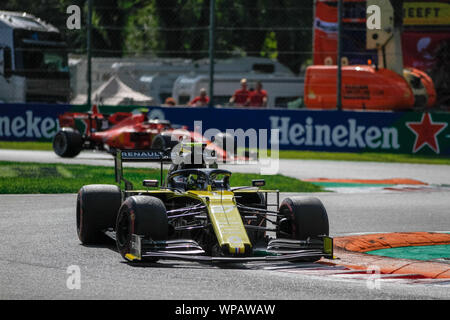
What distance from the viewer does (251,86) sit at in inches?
1200

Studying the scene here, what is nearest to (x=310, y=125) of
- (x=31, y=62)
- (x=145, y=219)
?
(x=31, y=62)

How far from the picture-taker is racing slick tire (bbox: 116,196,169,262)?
8.09m

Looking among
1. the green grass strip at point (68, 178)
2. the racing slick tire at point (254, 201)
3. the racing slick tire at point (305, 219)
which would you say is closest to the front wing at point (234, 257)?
the racing slick tire at point (305, 219)

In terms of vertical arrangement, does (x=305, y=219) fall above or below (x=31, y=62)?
below

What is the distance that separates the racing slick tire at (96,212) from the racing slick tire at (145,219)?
91cm

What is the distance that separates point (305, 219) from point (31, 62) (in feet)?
67.4

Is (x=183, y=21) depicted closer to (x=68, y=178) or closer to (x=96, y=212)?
(x=68, y=178)

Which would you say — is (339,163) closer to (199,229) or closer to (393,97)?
(393,97)

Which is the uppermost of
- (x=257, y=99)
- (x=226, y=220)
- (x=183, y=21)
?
(x=183, y=21)

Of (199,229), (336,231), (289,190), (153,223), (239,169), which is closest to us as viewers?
(153,223)

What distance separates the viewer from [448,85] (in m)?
27.8

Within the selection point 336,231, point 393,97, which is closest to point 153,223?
point 336,231
